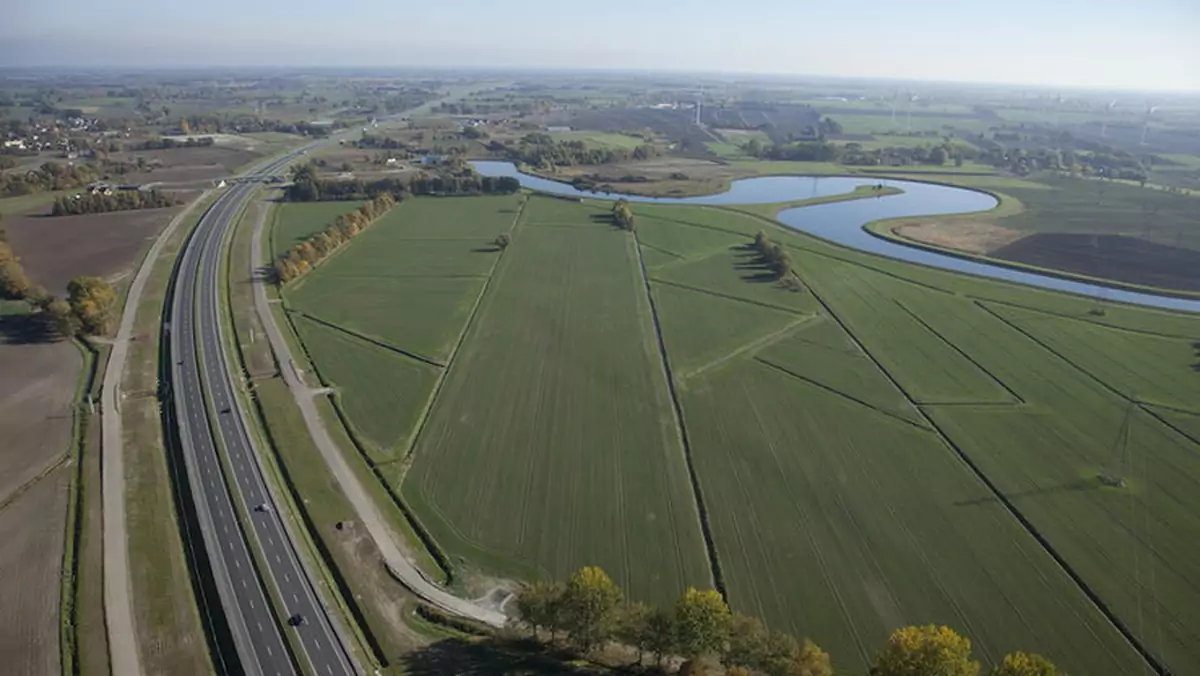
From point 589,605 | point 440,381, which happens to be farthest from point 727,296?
point 589,605

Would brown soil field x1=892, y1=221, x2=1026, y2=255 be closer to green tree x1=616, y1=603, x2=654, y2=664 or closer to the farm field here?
the farm field

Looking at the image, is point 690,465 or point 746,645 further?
point 690,465

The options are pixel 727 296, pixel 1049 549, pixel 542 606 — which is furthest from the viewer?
pixel 727 296

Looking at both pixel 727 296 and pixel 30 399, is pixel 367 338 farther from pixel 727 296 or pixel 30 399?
pixel 727 296

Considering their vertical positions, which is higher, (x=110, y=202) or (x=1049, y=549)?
(x=110, y=202)

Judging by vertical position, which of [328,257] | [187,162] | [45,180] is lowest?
[328,257]

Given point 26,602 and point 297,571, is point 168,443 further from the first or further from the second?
point 297,571
